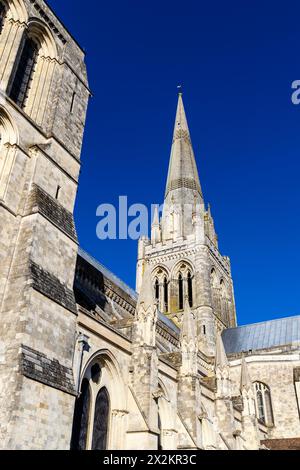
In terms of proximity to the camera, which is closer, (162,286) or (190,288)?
(190,288)

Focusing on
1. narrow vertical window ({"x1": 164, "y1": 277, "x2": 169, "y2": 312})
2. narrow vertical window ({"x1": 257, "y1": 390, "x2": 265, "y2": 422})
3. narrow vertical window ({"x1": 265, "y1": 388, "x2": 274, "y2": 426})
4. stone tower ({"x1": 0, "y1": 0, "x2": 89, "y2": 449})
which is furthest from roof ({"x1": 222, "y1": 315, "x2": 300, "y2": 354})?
stone tower ({"x1": 0, "y1": 0, "x2": 89, "y2": 449})

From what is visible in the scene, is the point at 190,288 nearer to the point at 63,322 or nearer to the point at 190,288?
the point at 190,288

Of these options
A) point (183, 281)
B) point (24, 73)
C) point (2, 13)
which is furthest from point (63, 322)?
point (183, 281)

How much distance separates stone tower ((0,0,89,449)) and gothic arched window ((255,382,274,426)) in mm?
23511

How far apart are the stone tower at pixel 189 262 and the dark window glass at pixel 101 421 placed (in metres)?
21.4

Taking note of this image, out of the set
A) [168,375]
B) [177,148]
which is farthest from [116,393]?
[177,148]

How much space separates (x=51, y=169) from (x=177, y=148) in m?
38.0

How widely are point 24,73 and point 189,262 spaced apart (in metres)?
26.3

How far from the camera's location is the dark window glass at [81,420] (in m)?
12.4

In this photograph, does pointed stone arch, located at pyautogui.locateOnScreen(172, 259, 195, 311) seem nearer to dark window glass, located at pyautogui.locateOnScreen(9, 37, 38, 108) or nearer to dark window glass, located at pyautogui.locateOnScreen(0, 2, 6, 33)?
dark window glass, located at pyautogui.locateOnScreen(9, 37, 38, 108)

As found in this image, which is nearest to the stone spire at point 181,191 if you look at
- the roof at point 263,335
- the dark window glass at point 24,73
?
the roof at point 263,335

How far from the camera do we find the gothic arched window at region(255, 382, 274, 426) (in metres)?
30.8

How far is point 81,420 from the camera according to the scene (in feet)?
41.9
